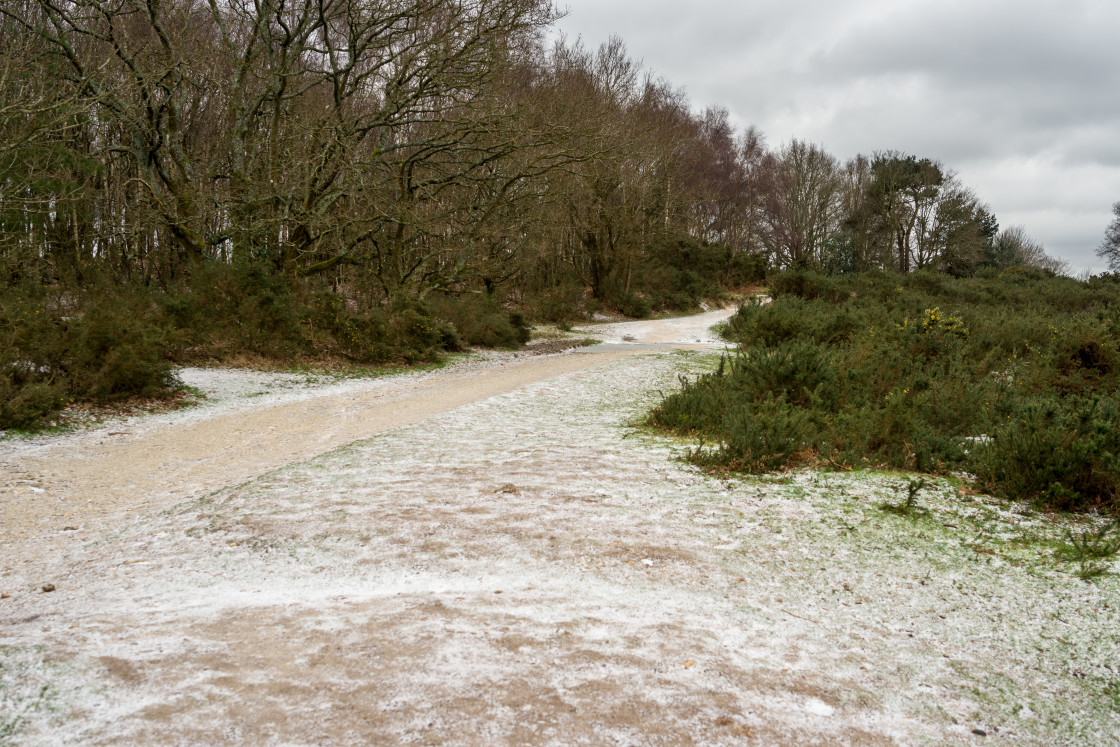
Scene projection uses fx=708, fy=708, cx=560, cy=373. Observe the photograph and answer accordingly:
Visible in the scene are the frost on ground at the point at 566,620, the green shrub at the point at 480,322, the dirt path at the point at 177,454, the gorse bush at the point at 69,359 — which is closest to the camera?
the frost on ground at the point at 566,620

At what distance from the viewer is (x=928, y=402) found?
7.58 meters

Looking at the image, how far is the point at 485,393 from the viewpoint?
36.8 ft

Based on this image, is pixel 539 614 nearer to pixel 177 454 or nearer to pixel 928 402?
pixel 177 454

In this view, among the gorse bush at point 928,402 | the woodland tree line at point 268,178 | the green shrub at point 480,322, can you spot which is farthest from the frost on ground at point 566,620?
the green shrub at point 480,322

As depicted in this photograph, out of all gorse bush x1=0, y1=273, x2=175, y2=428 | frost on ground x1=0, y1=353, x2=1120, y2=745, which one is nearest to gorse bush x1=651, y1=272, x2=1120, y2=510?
frost on ground x1=0, y1=353, x2=1120, y2=745

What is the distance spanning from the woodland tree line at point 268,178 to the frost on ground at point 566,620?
5198 mm

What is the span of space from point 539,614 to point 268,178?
48.1 feet

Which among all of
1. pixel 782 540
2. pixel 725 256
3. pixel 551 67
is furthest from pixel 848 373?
pixel 725 256

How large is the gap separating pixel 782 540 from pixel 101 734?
3.56m

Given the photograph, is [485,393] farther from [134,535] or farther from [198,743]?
[198,743]

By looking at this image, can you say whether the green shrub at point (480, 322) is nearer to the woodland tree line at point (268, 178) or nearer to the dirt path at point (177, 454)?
the woodland tree line at point (268, 178)

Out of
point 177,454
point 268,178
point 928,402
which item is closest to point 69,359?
point 177,454

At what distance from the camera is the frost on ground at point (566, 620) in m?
2.48

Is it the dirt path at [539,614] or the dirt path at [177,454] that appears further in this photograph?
the dirt path at [177,454]
